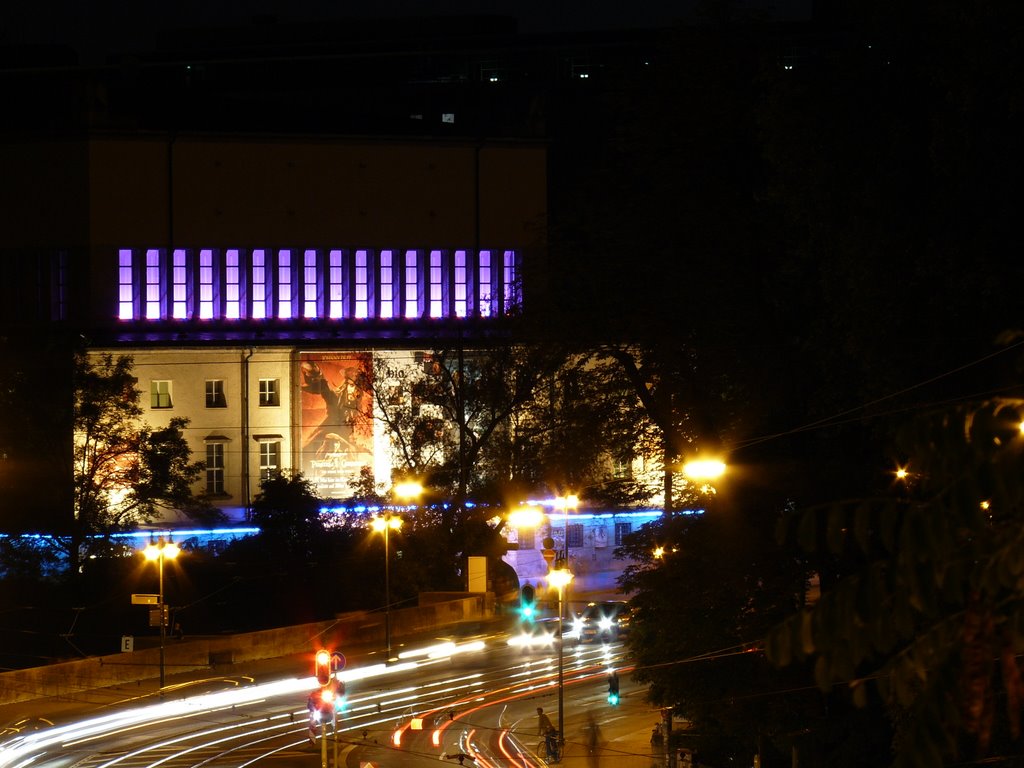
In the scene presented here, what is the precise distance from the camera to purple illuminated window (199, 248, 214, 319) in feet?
242

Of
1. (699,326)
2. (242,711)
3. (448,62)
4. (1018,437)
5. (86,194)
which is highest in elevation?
(448,62)

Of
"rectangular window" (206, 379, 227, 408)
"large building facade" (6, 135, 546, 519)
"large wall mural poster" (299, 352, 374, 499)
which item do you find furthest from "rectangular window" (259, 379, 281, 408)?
"rectangular window" (206, 379, 227, 408)

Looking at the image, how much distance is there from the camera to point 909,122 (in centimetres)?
2125

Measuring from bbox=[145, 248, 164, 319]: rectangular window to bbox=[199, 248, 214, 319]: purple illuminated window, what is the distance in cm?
202

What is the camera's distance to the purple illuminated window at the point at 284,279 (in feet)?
246

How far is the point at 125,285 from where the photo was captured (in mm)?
72812

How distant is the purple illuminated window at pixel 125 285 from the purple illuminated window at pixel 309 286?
8544 millimetres

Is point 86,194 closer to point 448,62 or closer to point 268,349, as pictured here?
point 268,349

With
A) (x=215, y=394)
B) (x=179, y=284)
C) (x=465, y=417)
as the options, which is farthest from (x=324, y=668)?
(x=179, y=284)

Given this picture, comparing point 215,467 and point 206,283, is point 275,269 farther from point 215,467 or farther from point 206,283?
point 215,467

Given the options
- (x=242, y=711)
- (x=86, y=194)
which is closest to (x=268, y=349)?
(x=86, y=194)

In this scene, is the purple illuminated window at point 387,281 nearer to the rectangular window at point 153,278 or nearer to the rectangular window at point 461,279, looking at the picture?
the rectangular window at point 461,279

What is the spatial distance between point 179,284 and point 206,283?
1.36 meters

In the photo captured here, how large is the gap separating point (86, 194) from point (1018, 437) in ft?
229
